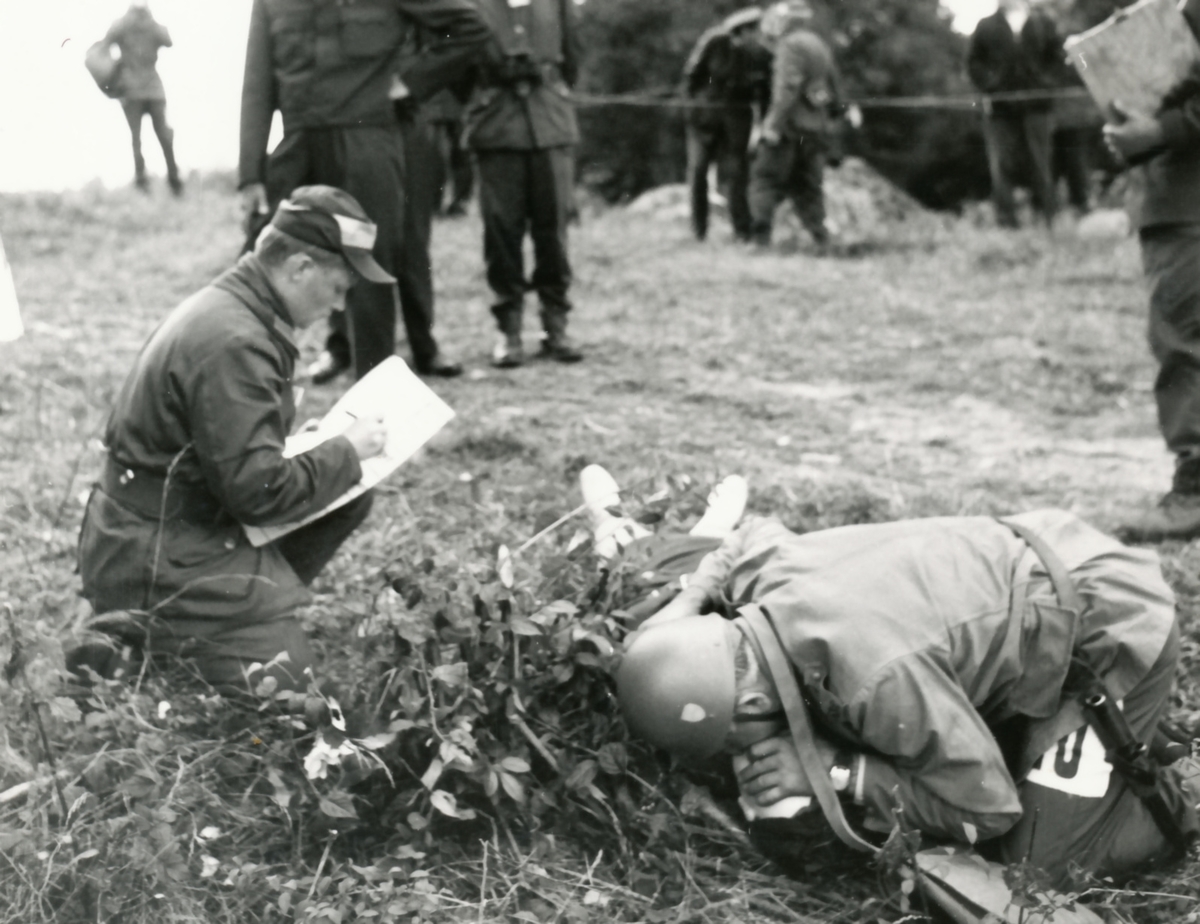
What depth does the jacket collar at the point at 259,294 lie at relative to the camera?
345 centimetres

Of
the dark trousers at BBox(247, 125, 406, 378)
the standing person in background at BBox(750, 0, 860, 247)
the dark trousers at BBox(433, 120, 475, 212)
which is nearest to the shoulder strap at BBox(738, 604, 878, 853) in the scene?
the dark trousers at BBox(247, 125, 406, 378)

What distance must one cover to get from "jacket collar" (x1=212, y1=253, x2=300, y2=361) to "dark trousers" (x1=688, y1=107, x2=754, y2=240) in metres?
8.41

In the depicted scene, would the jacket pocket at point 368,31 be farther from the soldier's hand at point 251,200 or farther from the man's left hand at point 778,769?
the man's left hand at point 778,769

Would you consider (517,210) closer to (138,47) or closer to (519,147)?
(519,147)

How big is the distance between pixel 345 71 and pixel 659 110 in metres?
17.8

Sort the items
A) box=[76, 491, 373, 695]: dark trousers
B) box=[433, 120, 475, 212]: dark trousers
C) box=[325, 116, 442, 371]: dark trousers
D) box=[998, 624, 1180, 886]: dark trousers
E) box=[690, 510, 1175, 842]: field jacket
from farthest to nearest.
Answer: box=[433, 120, 475, 212]: dark trousers → box=[325, 116, 442, 371]: dark trousers → box=[76, 491, 373, 695]: dark trousers → box=[998, 624, 1180, 886]: dark trousers → box=[690, 510, 1175, 842]: field jacket

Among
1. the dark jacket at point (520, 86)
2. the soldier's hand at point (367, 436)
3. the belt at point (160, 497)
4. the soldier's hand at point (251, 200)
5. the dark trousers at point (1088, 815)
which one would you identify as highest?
the dark jacket at point (520, 86)

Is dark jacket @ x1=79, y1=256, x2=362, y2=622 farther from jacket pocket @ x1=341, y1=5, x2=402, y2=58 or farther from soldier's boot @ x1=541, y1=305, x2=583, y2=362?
soldier's boot @ x1=541, y1=305, x2=583, y2=362

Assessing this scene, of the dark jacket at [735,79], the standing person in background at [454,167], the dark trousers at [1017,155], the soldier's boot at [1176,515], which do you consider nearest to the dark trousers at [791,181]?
the dark jacket at [735,79]

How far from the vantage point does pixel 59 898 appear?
9.02 feet

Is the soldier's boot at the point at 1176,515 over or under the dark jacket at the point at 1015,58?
under

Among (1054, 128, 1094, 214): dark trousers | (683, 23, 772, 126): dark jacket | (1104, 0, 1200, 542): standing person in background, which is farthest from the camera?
(1054, 128, 1094, 214): dark trousers

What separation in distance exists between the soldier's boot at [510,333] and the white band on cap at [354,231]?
3.16 m

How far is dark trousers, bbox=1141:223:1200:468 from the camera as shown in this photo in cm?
466
